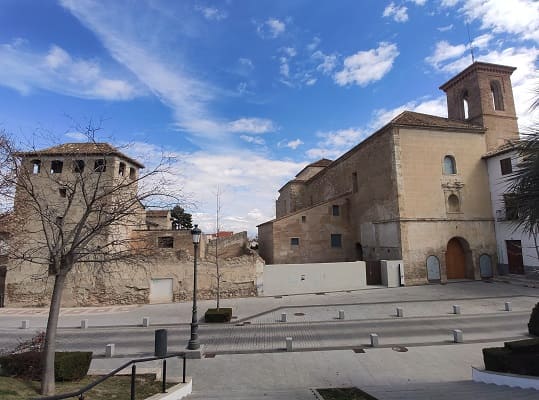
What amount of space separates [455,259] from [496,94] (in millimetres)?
17347

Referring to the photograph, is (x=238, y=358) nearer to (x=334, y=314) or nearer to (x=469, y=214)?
(x=334, y=314)

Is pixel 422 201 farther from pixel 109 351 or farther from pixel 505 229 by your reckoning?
pixel 109 351

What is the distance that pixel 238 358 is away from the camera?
10844mm

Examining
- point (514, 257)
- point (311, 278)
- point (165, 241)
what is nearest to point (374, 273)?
point (311, 278)

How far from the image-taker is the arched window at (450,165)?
26.9 m

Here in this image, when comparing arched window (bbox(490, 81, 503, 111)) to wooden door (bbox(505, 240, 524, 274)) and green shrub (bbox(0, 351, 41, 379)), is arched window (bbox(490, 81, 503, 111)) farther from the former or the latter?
green shrub (bbox(0, 351, 41, 379))

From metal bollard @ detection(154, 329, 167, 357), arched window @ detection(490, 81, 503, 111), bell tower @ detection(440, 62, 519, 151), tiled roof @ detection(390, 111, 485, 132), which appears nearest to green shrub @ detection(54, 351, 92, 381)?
metal bollard @ detection(154, 329, 167, 357)

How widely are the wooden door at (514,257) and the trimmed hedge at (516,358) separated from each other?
20.8 m

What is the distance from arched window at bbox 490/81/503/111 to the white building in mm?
6591

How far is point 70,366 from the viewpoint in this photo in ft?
25.4

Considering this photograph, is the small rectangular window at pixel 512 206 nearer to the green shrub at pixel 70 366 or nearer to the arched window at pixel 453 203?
Result: the green shrub at pixel 70 366

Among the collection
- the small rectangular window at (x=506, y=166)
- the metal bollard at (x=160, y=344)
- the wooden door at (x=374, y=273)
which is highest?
the small rectangular window at (x=506, y=166)

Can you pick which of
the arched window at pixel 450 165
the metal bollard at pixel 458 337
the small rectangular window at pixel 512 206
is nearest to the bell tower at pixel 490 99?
the arched window at pixel 450 165

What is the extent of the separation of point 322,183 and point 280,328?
1095 inches
